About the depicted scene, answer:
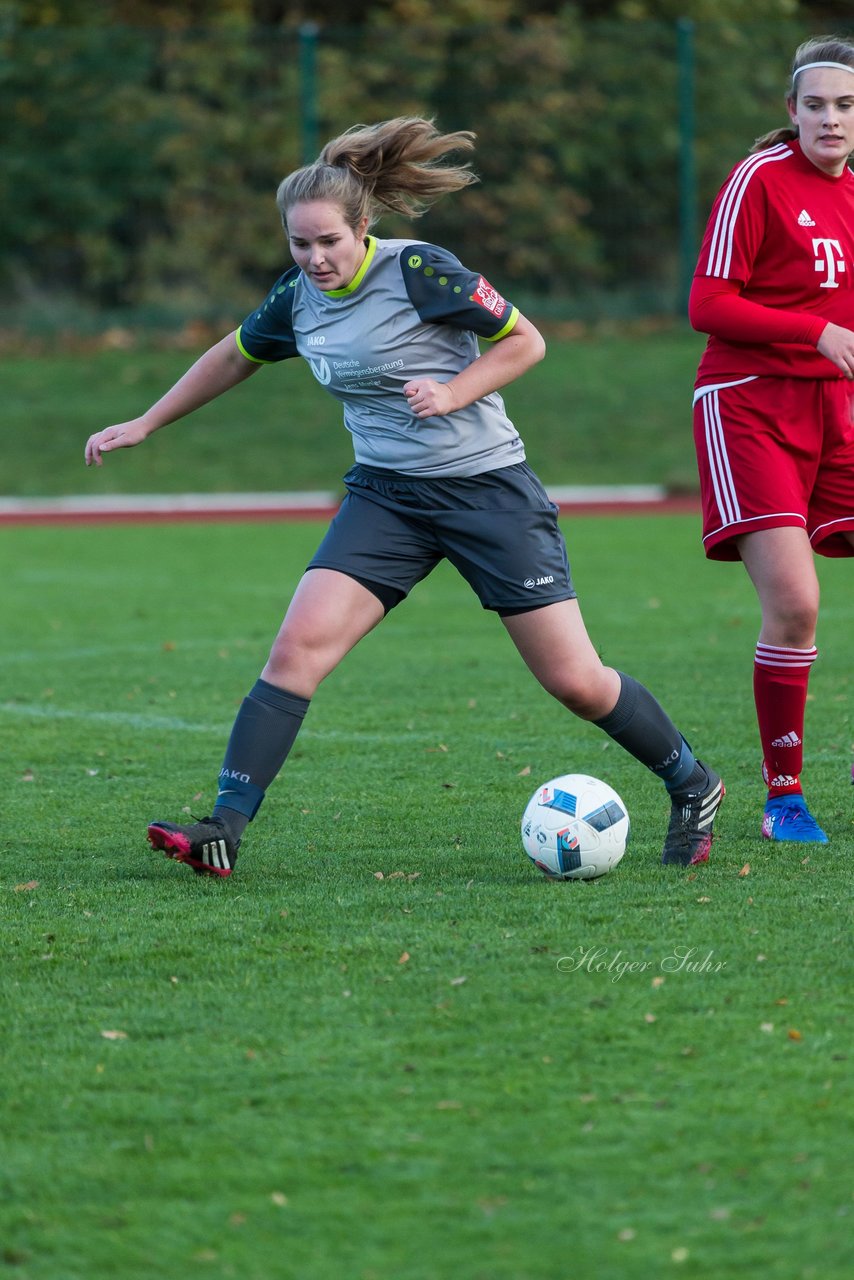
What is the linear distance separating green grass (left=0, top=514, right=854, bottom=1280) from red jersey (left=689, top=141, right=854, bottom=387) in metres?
1.42

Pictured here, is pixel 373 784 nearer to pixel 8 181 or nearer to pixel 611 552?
pixel 611 552

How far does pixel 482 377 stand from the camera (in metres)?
4.62

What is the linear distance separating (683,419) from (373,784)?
15893 mm

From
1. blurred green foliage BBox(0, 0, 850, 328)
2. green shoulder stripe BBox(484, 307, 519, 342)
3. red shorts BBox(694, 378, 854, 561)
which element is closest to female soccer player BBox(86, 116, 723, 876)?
green shoulder stripe BBox(484, 307, 519, 342)

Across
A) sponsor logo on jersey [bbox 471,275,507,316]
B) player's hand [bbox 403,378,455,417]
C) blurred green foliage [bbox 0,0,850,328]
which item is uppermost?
sponsor logo on jersey [bbox 471,275,507,316]

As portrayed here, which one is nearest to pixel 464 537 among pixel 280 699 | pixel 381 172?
pixel 280 699

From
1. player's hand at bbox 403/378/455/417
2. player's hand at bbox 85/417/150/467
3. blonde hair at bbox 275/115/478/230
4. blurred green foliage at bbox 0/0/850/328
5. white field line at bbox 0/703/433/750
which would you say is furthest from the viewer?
blurred green foliage at bbox 0/0/850/328

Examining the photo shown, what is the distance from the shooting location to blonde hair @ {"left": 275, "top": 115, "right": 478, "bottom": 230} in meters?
4.63

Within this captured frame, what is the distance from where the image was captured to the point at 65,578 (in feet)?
42.8

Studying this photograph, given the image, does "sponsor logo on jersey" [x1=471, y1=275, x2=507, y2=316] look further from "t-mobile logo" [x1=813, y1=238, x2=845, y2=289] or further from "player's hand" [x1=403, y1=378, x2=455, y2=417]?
"t-mobile logo" [x1=813, y1=238, x2=845, y2=289]

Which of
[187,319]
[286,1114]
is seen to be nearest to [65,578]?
[286,1114]

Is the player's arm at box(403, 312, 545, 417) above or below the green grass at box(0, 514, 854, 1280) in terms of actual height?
above

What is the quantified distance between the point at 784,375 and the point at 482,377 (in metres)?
1.03

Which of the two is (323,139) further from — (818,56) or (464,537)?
(464,537)
